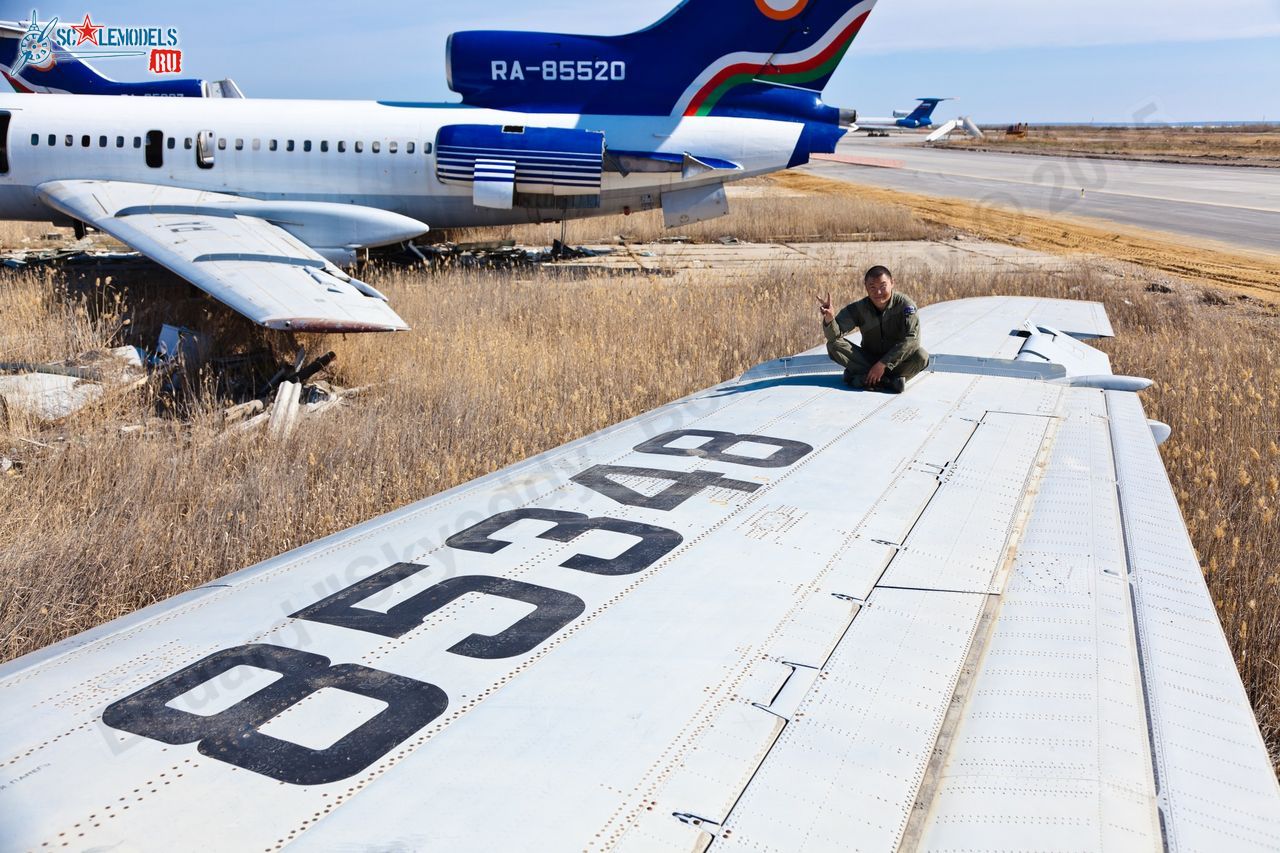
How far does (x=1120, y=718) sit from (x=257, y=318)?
773 cm

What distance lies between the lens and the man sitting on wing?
5.86 m

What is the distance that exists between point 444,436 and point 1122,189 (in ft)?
135

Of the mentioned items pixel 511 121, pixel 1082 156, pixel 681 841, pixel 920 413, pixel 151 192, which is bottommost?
pixel 681 841

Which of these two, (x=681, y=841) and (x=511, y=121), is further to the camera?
(x=511, y=121)

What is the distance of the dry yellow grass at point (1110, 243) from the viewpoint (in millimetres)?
17812

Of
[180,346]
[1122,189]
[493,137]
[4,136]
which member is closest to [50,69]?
[4,136]

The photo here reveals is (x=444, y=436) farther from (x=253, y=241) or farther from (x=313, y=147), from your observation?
(x=313, y=147)

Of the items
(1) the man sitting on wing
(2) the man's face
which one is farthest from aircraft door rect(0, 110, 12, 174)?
(2) the man's face

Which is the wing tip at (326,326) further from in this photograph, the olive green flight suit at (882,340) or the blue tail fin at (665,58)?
the blue tail fin at (665,58)

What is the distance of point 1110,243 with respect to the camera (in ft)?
75.5

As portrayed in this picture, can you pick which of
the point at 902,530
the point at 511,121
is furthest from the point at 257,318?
the point at 511,121

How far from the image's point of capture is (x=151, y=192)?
14.3 metres

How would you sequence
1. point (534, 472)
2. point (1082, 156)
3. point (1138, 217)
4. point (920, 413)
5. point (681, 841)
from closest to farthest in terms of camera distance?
point (681, 841) < point (534, 472) < point (920, 413) < point (1138, 217) < point (1082, 156)

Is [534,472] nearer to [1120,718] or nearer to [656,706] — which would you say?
[656,706]
